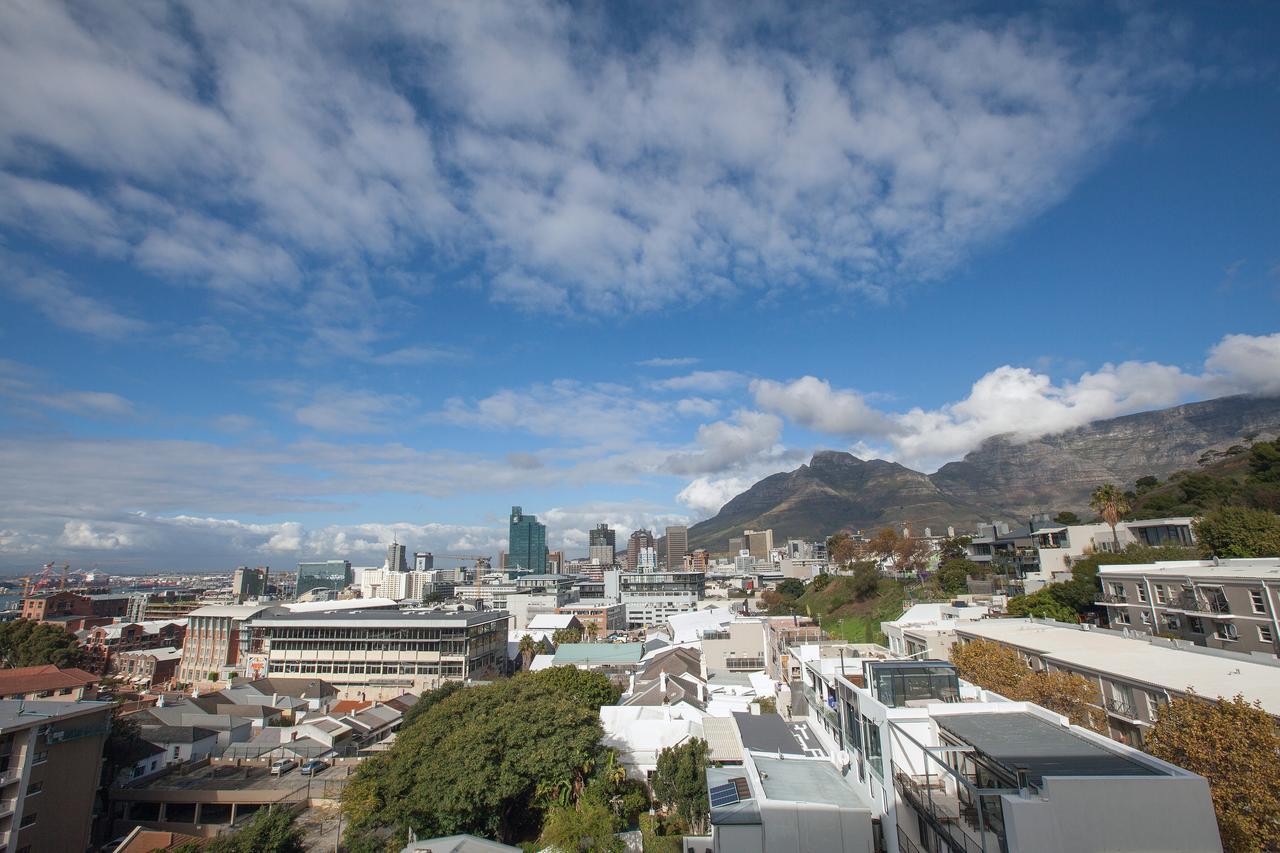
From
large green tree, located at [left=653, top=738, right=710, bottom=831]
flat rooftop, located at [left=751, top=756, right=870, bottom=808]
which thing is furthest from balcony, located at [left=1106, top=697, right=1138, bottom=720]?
large green tree, located at [left=653, top=738, right=710, bottom=831]

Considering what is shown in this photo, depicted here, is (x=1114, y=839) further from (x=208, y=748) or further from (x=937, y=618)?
(x=208, y=748)

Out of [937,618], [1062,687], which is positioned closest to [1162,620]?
[937,618]

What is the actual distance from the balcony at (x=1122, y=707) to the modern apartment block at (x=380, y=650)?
4427 cm

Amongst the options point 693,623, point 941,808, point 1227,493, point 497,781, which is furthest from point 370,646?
point 1227,493

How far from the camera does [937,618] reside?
38938mm

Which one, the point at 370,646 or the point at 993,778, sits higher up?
the point at 993,778

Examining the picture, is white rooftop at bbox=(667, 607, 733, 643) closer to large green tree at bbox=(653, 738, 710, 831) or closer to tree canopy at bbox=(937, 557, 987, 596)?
tree canopy at bbox=(937, 557, 987, 596)

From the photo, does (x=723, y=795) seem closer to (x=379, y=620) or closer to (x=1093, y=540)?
(x=1093, y=540)

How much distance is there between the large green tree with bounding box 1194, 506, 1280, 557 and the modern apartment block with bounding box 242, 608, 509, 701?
49719 mm

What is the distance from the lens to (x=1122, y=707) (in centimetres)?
2023

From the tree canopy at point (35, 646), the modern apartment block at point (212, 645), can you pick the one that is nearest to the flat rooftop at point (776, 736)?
the tree canopy at point (35, 646)

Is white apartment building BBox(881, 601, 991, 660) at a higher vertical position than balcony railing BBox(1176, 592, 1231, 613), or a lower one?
lower

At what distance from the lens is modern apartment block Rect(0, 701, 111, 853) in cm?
2206

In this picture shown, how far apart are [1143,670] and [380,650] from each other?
51.6 metres
